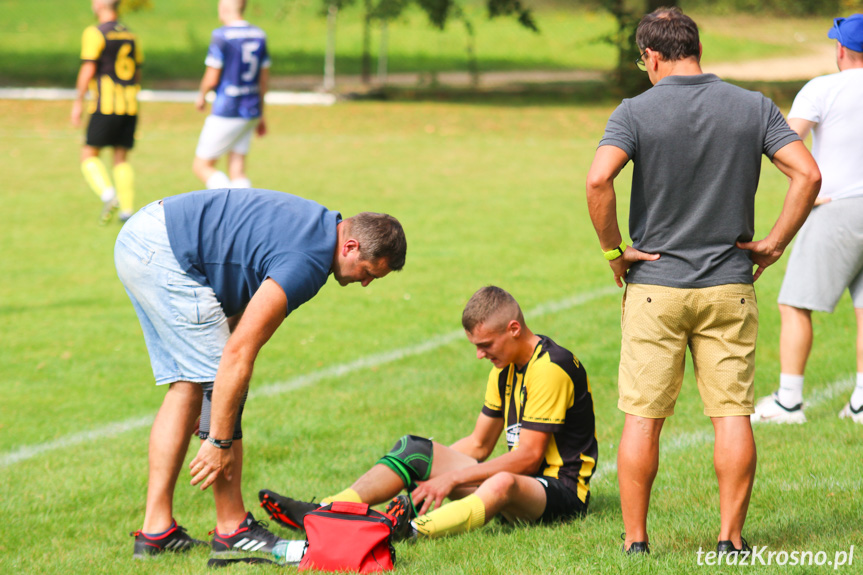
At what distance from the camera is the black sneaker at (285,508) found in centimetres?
432

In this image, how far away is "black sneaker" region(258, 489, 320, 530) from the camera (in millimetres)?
4315

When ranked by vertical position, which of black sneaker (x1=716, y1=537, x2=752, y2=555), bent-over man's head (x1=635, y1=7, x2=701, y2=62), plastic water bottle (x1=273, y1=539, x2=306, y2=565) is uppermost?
bent-over man's head (x1=635, y1=7, x2=701, y2=62)

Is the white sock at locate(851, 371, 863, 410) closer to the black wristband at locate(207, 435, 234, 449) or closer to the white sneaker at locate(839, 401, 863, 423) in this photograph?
the white sneaker at locate(839, 401, 863, 423)

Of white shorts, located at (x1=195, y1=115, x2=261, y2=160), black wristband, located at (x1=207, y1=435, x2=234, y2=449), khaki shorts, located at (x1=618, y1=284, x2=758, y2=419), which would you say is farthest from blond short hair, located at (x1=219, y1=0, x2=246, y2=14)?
khaki shorts, located at (x1=618, y1=284, x2=758, y2=419)

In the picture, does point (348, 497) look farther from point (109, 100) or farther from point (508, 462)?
point (109, 100)

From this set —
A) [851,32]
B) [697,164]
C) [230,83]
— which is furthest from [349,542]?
[230,83]

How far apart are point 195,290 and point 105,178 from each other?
833 centimetres

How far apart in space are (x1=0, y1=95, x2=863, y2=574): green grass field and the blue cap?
2.16 m

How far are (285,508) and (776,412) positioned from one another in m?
3.07

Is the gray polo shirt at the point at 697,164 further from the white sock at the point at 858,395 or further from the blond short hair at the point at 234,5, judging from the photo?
the blond short hair at the point at 234,5

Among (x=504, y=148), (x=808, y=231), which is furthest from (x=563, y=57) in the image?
(x=808, y=231)

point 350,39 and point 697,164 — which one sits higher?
point 350,39

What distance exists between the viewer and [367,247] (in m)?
3.74

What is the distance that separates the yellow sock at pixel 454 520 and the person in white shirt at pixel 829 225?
2.16m
